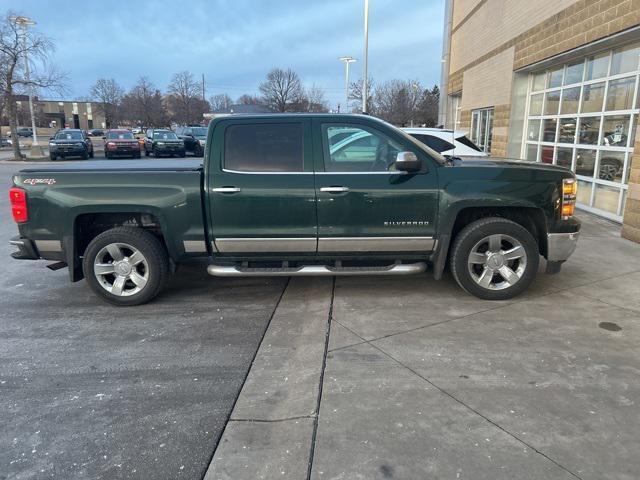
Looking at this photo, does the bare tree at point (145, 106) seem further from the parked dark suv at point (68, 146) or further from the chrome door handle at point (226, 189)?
the chrome door handle at point (226, 189)

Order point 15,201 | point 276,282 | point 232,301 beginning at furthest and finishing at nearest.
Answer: point 276,282
point 232,301
point 15,201

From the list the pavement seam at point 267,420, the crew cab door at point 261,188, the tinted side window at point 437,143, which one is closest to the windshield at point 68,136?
the tinted side window at point 437,143

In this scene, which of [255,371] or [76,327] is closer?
[255,371]

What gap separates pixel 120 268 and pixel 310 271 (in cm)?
192

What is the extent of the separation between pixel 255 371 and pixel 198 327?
1078 mm

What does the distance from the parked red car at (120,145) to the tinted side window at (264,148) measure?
24.0m

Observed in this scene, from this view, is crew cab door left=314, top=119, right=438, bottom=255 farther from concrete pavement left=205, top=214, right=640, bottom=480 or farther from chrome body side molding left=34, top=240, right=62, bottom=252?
chrome body side molding left=34, top=240, right=62, bottom=252

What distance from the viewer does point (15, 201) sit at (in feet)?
16.1

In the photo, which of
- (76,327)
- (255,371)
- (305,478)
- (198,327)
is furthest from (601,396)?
(76,327)

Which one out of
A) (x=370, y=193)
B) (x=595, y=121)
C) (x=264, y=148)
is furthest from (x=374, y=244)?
(x=595, y=121)

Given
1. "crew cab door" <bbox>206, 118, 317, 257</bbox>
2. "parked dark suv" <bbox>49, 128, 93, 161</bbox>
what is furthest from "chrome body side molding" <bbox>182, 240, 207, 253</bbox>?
"parked dark suv" <bbox>49, 128, 93, 161</bbox>

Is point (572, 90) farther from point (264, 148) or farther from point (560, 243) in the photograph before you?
point (264, 148)

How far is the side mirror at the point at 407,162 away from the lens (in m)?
4.70

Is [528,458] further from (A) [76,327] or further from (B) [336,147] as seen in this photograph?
(A) [76,327]
